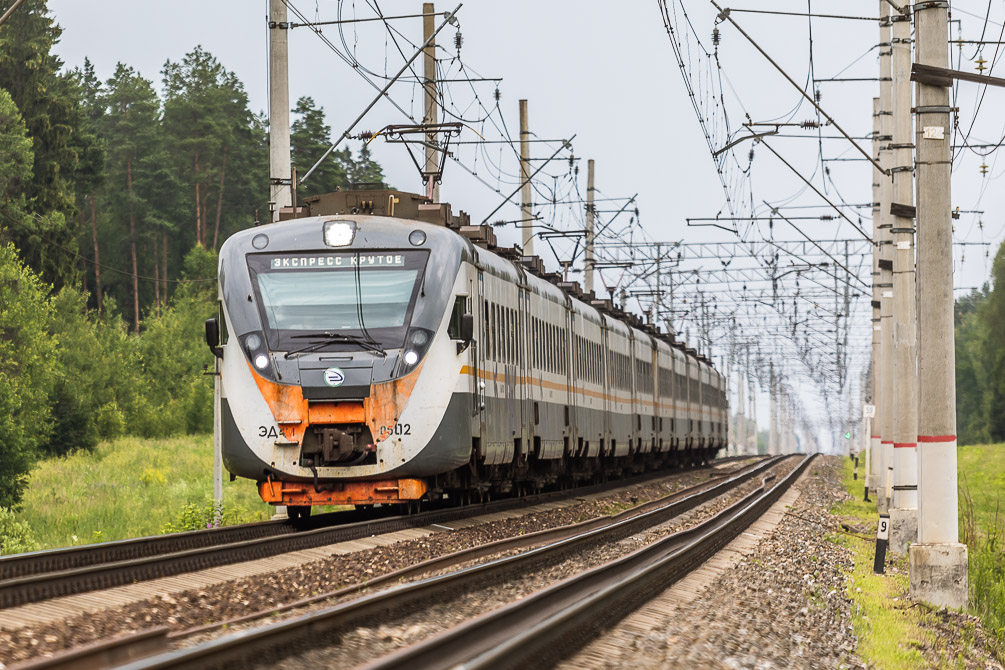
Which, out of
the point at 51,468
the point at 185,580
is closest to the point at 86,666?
the point at 185,580

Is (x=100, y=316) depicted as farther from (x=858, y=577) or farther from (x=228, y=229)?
(x=858, y=577)

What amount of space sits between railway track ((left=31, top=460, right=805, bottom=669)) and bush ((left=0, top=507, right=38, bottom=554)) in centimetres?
1212

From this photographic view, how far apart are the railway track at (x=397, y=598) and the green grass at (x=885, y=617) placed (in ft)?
Answer: 5.56

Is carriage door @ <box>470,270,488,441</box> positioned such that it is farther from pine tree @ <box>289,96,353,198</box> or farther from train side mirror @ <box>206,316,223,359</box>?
pine tree @ <box>289,96,353,198</box>

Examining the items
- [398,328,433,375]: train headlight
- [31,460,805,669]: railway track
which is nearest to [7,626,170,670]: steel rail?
[31,460,805,669]: railway track

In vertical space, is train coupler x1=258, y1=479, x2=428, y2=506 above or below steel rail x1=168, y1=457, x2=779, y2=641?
above

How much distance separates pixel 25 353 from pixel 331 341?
37365 mm

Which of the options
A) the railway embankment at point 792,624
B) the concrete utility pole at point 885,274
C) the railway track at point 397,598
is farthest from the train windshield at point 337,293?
the concrete utility pole at point 885,274

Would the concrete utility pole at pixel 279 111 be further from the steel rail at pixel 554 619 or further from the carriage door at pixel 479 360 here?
the steel rail at pixel 554 619

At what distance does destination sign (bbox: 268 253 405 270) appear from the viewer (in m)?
15.7

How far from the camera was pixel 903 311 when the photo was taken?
20.6 m

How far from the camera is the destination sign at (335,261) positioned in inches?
619

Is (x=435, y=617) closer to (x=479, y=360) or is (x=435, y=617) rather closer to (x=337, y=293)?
(x=337, y=293)

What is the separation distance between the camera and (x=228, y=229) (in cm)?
8350
